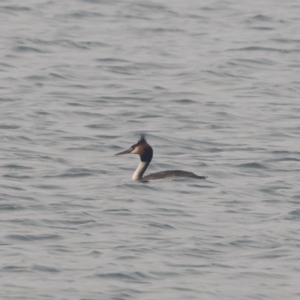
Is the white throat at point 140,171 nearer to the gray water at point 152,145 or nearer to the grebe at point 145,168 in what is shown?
the grebe at point 145,168

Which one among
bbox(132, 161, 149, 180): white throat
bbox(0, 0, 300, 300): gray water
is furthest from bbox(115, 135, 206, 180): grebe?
bbox(0, 0, 300, 300): gray water

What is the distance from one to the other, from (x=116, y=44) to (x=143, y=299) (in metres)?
18.5

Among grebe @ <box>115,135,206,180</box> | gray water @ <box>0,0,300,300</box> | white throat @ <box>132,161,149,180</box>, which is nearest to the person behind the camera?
gray water @ <box>0,0,300,300</box>

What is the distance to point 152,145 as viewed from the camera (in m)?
19.7

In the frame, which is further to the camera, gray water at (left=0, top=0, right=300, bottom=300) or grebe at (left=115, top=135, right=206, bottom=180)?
grebe at (left=115, top=135, right=206, bottom=180)

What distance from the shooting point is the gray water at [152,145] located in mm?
12203

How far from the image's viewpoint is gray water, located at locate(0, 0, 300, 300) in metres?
12.2

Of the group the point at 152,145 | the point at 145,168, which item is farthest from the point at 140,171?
the point at 152,145

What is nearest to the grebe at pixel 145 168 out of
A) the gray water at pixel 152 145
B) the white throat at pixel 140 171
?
the white throat at pixel 140 171

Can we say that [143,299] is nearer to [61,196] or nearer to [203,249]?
[203,249]

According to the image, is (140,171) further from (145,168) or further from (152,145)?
(152,145)

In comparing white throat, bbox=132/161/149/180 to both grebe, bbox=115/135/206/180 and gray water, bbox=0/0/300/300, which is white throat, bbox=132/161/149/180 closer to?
grebe, bbox=115/135/206/180

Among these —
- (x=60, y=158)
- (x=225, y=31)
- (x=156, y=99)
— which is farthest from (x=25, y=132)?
(x=225, y=31)

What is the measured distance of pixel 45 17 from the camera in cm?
3253
